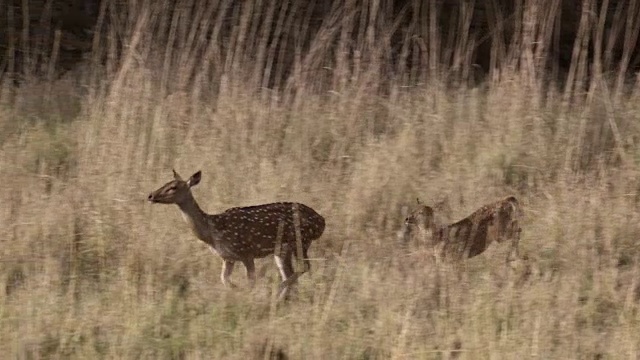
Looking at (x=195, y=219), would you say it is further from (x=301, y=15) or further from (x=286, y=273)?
(x=301, y=15)

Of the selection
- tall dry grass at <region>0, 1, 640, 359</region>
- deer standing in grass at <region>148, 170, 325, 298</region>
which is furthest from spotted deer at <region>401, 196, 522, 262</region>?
deer standing in grass at <region>148, 170, 325, 298</region>

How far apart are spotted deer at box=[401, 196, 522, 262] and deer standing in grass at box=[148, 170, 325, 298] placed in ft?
1.64

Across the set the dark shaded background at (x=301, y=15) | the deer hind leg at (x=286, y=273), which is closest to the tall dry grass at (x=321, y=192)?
the deer hind leg at (x=286, y=273)

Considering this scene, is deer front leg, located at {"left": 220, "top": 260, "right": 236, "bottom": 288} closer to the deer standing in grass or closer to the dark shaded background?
the deer standing in grass

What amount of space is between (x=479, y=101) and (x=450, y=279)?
8.88ft

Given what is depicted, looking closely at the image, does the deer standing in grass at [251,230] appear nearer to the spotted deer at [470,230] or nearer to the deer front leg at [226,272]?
the deer front leg at [226,272]

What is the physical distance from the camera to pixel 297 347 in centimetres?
514

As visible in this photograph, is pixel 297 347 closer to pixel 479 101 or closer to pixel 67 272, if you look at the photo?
pixel 67 272

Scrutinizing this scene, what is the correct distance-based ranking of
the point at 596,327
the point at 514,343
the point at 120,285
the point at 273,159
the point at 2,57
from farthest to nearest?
the point at 2,57 < the point at 273,159 < the point at 120,285 < the point at 596,327 < the point at 514,343

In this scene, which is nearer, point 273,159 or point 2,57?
point 273,159

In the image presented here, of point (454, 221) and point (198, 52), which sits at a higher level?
point (198, 52)

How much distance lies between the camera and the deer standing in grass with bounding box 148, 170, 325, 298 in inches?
239

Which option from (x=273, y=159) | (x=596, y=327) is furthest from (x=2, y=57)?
(x=596, y=327)

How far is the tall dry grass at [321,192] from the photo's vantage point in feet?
17.3
